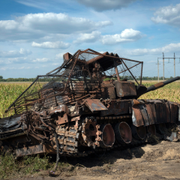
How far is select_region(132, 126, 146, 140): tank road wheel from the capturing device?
10.6 metres

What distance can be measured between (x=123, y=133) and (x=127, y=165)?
191 cm

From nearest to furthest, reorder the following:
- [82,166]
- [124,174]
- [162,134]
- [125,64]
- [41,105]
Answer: [124,174] → [82,166] → [41,105] → [125,64] → [162,134]

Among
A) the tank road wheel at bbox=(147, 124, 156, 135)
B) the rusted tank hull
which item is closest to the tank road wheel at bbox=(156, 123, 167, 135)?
Result: the tank road wheel at bbox=(147, 124, 156, 135)

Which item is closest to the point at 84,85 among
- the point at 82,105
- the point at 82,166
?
the point at 82,105

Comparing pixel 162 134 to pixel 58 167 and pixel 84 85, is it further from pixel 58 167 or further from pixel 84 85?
pixel 58 167

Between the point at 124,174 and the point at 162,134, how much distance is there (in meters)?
5.80

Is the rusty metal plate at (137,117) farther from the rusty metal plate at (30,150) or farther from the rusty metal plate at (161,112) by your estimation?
the rusty metal plate at (30,150)

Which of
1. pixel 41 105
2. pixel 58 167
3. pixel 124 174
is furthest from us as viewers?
pixel 41 105

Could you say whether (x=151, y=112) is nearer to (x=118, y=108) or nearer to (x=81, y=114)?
(x=118, y=108)

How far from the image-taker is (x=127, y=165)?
317 inches

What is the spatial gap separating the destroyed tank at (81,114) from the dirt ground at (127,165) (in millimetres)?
453

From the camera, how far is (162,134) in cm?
1220

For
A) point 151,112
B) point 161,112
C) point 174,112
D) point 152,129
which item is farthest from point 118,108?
point 174,112

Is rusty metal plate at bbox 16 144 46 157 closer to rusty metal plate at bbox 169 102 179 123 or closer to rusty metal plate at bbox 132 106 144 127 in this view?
rusty metal plate at bbox 132 106 144 127
